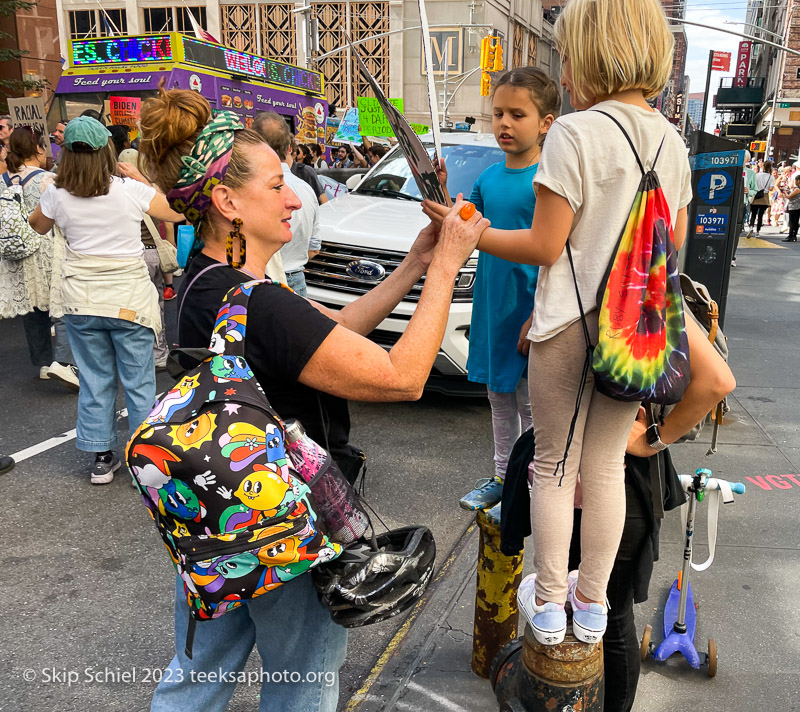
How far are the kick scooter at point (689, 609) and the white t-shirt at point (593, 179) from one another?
107 cm

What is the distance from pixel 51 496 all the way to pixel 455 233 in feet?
11.7

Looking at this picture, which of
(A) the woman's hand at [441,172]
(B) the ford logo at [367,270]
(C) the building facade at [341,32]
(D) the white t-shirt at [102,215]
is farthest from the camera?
(C) the building facade at [341,32]

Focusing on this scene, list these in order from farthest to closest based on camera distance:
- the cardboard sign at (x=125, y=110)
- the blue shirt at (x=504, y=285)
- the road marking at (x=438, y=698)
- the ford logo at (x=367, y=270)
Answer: the cardboard sign at (x=125, y=110), the ford logo at (x=367, y=270), the blue shirt at (x=504, y=285), the road marking at (x=438, y=698)

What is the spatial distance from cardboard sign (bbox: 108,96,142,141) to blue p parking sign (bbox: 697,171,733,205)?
1198cm

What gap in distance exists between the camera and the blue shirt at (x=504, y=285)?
3.25 metres

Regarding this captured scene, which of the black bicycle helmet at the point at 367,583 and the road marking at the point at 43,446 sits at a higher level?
the black bicycle helmet at the point at 367,583

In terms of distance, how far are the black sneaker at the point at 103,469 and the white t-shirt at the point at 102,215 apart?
1255 millimetres

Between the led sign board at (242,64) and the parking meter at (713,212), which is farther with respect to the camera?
the led sign board at (242,64)

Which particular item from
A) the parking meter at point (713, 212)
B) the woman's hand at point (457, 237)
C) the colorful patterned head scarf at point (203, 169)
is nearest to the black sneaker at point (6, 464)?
the colorful patterned head scarf at point (203, 169)

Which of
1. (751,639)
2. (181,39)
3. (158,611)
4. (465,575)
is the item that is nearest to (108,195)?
(158,611)

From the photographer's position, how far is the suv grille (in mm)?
5461

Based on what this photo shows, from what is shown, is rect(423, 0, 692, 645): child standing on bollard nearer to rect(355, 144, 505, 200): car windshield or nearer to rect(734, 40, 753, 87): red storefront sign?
rect(355, 144, 505, 200): car windshield

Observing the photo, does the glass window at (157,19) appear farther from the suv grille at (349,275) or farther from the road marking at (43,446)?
the road marking at (43,446)

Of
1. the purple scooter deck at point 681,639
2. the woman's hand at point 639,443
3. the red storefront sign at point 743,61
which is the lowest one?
the purple scooter deck at point 681,639
